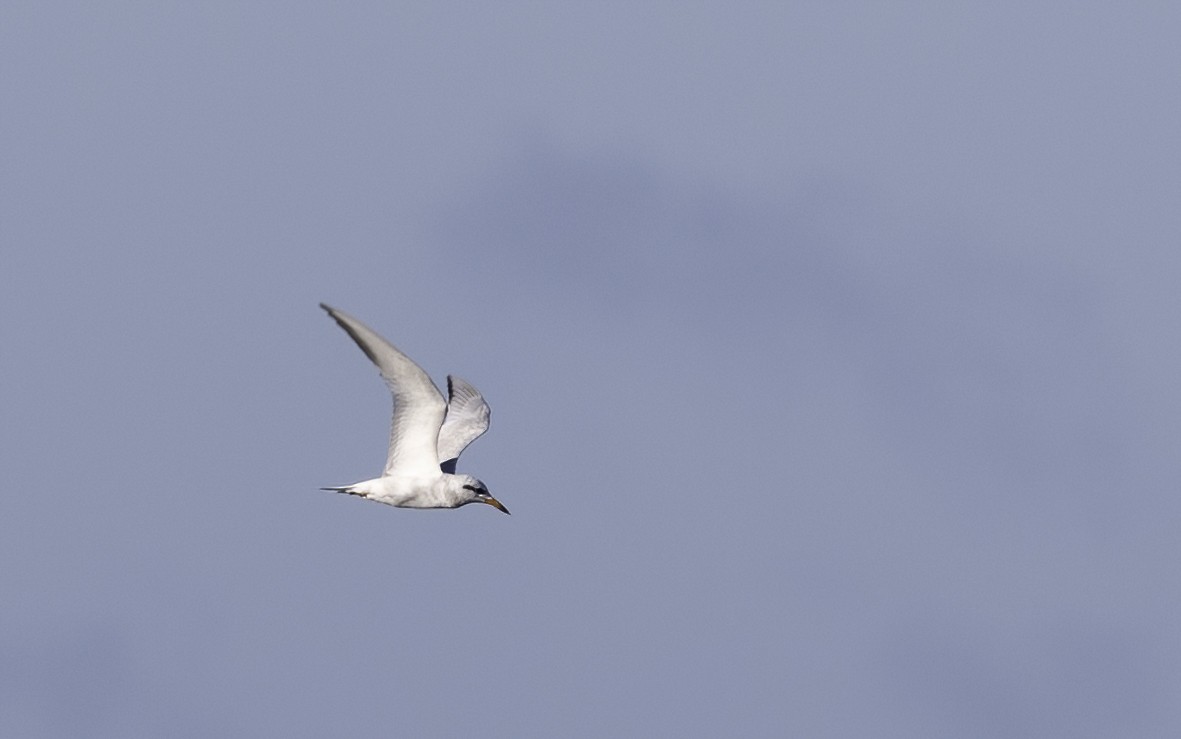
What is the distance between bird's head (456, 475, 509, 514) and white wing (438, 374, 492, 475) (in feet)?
8.78

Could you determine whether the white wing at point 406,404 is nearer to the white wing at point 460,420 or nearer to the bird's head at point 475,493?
the bird's head at point 475,493

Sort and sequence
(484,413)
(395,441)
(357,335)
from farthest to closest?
(484,413), (395,441), (357,335)

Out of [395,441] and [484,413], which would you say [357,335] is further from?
[484,413]

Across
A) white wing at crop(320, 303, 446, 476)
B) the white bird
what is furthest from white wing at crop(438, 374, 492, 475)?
white wing at crop(320, 303, 446, 476)

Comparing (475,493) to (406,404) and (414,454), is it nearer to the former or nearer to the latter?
(414,454)

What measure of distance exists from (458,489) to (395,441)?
2150 mm

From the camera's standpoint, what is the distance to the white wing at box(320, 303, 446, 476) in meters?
56.6

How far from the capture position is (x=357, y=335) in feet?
185

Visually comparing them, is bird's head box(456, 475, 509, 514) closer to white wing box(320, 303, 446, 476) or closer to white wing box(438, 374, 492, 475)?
white wing box(320, 303, 446, 476)

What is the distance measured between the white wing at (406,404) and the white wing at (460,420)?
11.5ft

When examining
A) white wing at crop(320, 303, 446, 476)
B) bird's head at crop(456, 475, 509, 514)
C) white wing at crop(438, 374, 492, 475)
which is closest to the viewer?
white wing at crop(320, 303, 446, 476)

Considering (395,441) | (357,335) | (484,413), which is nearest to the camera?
(357,335)

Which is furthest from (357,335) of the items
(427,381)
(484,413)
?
(484,413)

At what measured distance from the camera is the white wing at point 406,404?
56606 millimetres
